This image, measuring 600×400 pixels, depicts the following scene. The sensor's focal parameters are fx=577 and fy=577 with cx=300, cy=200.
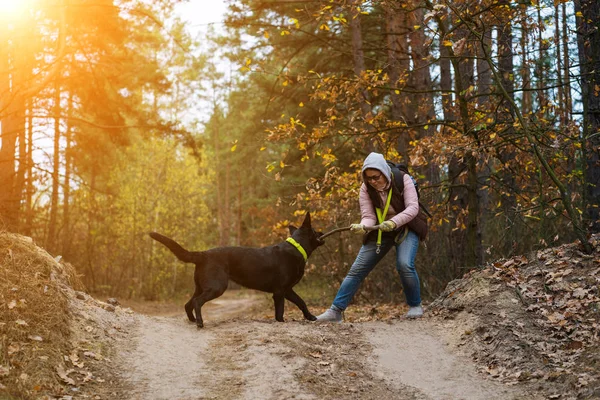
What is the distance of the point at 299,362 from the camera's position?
580 cm

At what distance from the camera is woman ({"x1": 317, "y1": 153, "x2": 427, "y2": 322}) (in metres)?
7.25

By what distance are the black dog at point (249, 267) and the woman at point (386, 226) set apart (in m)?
0.72

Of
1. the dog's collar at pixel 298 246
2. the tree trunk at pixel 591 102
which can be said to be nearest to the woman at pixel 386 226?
the dog's collar at pixel 298 246

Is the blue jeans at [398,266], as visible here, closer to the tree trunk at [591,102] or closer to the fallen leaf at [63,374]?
the tree trunk at [591,102]

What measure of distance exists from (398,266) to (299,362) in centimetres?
236

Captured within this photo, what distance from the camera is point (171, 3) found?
13.9 m

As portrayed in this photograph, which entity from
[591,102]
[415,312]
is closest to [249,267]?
[415,312]

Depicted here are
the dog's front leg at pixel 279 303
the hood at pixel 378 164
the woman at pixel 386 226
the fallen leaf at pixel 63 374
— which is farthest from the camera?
the dog's front leg at pixel 279 303

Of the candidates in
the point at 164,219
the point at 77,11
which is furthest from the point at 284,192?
the point at 77,11

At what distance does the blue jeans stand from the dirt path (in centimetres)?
46

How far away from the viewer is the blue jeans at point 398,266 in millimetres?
7523

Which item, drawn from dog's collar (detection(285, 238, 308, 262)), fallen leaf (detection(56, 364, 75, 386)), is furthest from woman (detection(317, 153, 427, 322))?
fallen leaf (detection(56, 364, 75, 386))

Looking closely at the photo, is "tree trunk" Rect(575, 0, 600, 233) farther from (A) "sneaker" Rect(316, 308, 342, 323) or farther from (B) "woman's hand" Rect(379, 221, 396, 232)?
(A) "sneaker" Rect(316, 308, 342, 323)

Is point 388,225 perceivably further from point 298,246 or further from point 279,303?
point 279,303
